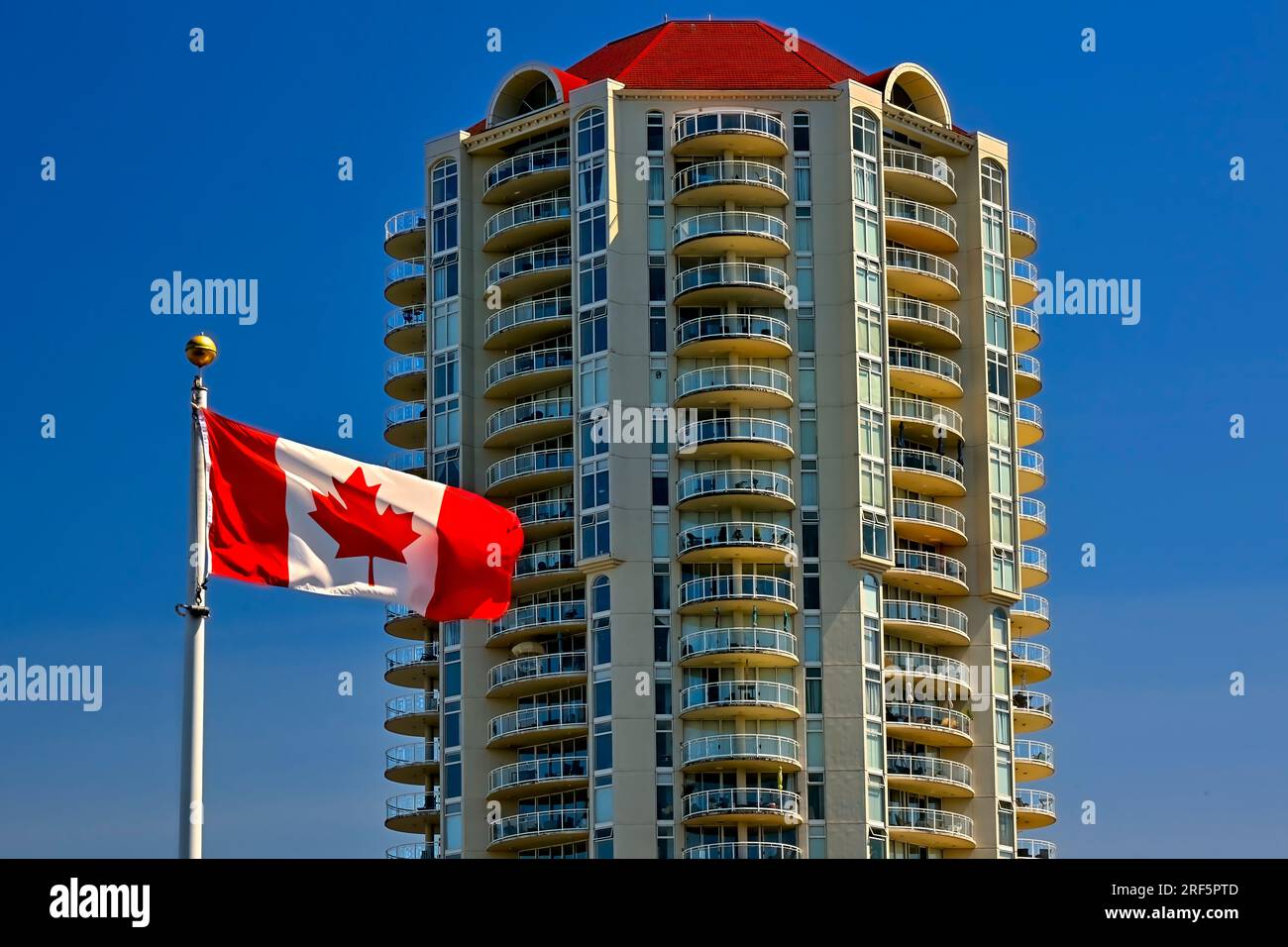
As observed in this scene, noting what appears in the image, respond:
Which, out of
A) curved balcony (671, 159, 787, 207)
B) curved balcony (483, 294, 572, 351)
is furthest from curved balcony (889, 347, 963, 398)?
curved balcony (483, 294, 572, 351)

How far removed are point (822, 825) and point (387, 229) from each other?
42.7 metres

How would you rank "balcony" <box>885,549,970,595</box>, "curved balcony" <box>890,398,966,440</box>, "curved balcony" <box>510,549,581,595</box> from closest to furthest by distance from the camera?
"curved balcony" <box>510,549,581,595</box> < "balcony" <box>885,549,970,595</box> < "curved balcony" <box>890,398,966,440</box>

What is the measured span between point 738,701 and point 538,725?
10.6 meters

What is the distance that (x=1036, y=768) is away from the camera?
13900 centimetres

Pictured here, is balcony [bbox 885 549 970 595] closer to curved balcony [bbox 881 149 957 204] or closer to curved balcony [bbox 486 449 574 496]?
curved balcony [bbox 486 449 574 496]

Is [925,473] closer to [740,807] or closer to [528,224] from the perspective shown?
[740,807]

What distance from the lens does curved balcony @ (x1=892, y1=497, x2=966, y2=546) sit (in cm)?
13550

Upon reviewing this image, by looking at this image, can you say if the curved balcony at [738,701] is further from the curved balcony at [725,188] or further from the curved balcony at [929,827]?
the curved balcony at [725,188]

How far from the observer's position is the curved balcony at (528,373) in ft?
441

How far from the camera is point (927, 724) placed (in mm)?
131750

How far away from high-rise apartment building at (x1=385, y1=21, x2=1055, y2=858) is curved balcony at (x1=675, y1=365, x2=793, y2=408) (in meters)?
0.16
